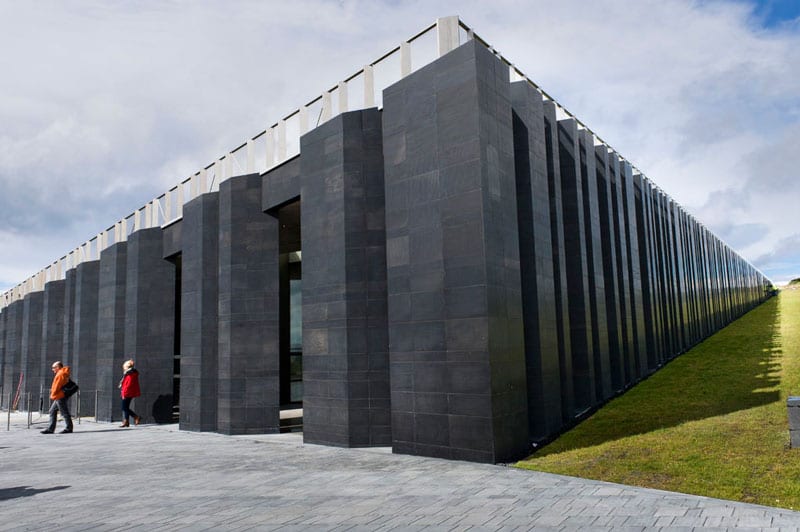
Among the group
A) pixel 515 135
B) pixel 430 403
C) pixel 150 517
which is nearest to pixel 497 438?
pixel 430 403

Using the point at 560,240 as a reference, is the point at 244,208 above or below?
above

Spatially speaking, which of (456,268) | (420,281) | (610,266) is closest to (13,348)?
(420,281)

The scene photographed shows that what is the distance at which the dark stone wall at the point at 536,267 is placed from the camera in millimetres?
14586

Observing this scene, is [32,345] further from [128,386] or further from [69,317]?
[128,386]

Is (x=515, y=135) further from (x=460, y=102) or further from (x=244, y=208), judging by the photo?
(x=244, y=208)

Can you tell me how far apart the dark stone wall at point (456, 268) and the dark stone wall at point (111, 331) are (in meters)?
17.3

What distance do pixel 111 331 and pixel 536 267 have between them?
20449 mm

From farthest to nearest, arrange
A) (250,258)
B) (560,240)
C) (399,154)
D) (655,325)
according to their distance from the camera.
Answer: (655,325)
(250,258)
(560,240)
(399,154)

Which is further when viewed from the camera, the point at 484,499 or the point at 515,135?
the point at 515,135

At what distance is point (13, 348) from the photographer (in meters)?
46.7

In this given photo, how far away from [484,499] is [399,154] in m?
8.34

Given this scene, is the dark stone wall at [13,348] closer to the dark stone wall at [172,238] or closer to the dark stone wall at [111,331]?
the dark stone wall at [111,331]

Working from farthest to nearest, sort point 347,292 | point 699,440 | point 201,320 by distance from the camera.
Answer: point 201,320 → point 347,292 → point 699,440

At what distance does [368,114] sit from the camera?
15617mm
